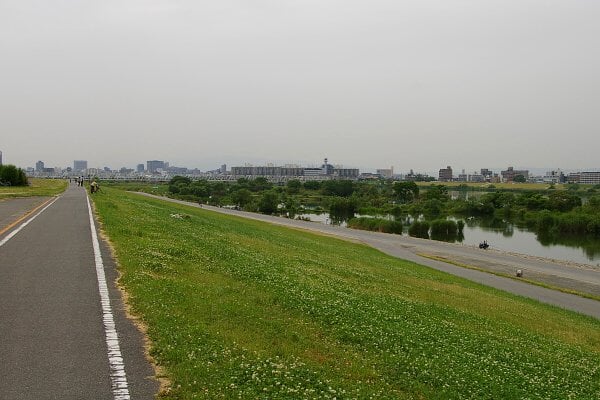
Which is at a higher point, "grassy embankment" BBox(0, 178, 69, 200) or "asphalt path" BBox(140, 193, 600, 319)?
"grassy embankment" BBox(0, 178, 69, 200)

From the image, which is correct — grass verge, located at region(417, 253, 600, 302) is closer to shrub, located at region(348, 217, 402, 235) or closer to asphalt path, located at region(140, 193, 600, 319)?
asphalt path, located at region(140, 193, 600, 319)

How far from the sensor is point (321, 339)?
10492 mm

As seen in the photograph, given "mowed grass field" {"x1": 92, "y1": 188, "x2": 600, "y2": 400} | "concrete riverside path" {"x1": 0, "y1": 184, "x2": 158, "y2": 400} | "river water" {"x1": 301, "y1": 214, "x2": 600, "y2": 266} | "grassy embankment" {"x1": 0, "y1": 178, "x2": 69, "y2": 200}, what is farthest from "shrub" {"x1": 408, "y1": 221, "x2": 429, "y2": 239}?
"concrete riverside path" {"x1": 0, "y1": 184, "x2": 158, "y2": 400}

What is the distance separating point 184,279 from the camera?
14.2 m

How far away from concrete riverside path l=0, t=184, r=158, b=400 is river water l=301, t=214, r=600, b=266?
6205cm

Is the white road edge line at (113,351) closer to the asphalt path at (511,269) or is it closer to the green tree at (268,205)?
the asphalt path at (511,269)

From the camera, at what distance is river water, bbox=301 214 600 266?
67438mm

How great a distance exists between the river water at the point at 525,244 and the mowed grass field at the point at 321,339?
5280 cm

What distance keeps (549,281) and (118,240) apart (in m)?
35.4

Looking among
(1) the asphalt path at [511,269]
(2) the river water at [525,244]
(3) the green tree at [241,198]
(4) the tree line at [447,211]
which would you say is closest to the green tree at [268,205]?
(4) the tree line at [447,211]

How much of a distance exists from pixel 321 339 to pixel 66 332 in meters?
5.04

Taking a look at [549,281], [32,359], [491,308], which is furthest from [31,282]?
[549,281]

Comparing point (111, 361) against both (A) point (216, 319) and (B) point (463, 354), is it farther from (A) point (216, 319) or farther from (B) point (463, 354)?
(B) point (463, 354)

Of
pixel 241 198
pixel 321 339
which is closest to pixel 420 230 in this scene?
pixel 241 198
